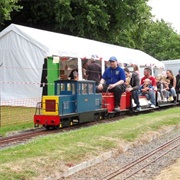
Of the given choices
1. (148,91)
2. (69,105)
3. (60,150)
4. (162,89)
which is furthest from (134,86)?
(60,150)

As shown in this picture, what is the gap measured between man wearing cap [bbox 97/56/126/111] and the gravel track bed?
14.7 feet

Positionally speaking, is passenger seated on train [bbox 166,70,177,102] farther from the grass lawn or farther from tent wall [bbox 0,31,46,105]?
the grass lawn

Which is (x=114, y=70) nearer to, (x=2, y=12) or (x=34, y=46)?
(x=34, y=46)

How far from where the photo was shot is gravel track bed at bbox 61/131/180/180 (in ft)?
24.3

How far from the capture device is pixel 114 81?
49.1 ft

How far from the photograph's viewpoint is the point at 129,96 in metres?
16.4

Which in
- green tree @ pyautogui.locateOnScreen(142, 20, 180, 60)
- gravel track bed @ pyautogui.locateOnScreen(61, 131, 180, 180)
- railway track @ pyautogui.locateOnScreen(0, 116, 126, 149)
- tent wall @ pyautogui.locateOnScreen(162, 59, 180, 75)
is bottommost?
gravel track bed @ pyautogui.locateOnScreen(61, 131, 180, 180)

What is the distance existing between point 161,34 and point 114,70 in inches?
2263

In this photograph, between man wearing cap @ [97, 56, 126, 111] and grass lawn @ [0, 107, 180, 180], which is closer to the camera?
grass lawn @ [0, 107, 180, 180]

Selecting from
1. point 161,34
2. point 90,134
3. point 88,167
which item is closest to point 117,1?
point 90,134

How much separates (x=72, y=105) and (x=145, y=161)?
4.66m

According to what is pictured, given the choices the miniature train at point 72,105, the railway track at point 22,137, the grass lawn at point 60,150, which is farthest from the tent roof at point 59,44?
the grass lawn at point 60,150

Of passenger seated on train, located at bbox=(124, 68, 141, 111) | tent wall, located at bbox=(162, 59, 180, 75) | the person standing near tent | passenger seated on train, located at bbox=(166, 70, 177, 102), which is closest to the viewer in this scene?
passenger seated on train, located at bbox=(124, 68, 141, 111)

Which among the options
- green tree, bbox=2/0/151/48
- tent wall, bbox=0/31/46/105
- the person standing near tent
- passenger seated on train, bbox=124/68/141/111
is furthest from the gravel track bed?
green tree, bbox=2/0/151/48
